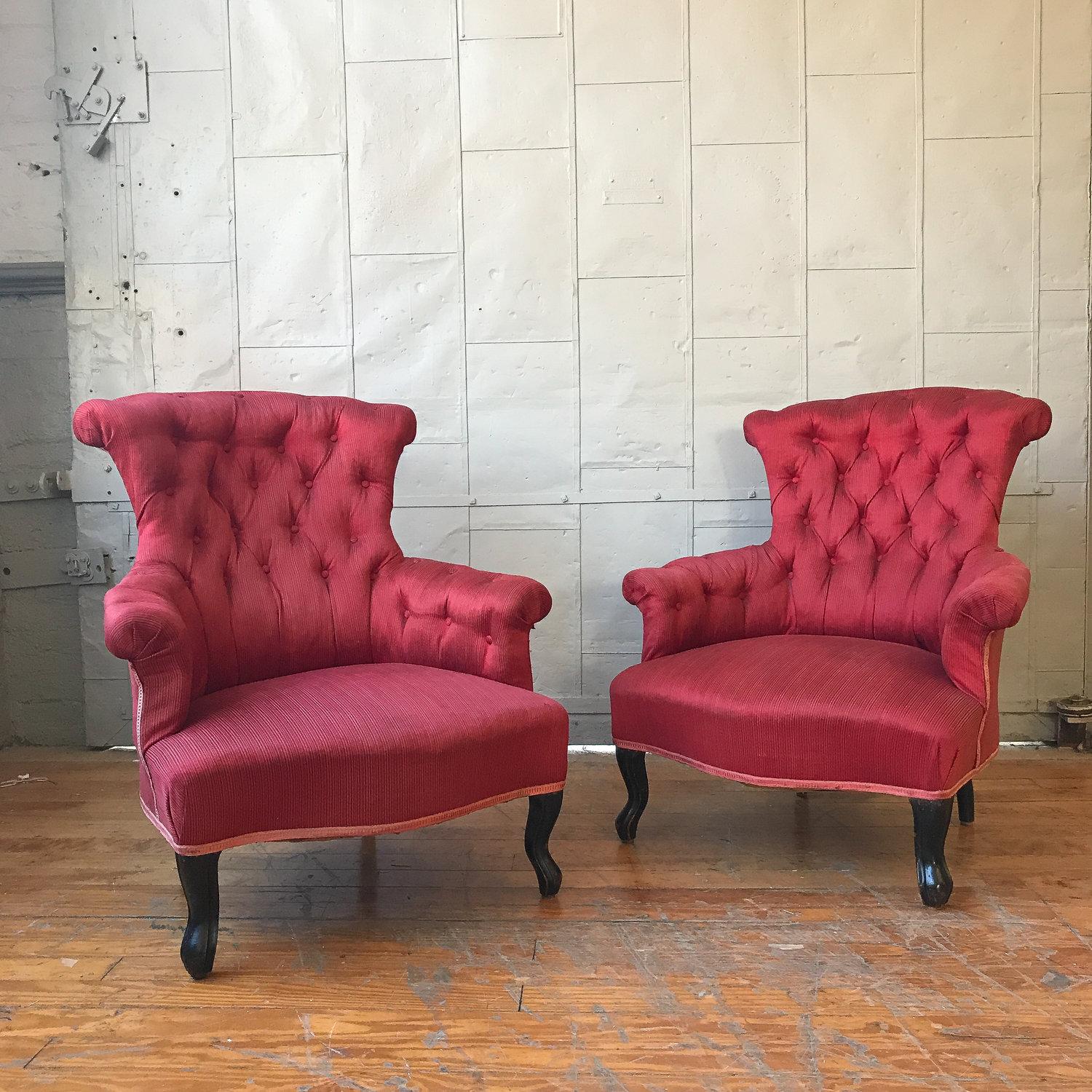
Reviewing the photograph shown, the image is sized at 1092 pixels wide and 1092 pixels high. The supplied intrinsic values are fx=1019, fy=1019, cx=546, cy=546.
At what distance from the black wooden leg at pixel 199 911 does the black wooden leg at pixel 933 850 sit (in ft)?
4.50

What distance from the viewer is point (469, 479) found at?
3.32m

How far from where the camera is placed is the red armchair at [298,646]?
185 centimetres

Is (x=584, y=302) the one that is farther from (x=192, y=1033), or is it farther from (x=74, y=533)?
(x=192, y=1033)

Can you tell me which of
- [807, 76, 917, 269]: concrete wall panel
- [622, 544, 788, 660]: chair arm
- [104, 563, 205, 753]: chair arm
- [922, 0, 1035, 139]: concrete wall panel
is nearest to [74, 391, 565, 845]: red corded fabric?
[104, 563, 205, 753]: chair arm

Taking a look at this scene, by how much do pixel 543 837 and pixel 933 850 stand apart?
2.63 ft

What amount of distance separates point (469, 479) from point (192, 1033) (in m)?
1.97

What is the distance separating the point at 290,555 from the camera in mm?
2479

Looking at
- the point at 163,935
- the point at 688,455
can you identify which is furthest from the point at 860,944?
the point at 688,455

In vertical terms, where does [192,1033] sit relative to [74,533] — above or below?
below

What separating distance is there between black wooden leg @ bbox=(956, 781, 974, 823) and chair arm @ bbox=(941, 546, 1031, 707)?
0.49 metres

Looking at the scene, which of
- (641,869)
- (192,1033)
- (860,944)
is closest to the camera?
(192,1033)

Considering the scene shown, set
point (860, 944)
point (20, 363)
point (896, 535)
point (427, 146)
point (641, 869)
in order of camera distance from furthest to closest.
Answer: point (20, 363) < point (427, 146) < point (896, 535) < point (641, 869) < point (860, 944)

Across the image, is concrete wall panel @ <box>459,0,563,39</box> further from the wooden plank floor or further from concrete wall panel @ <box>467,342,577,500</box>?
the wooden plank floor

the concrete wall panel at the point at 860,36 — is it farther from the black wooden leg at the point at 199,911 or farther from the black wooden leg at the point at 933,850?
the black wooden leg at the point at 199,911
